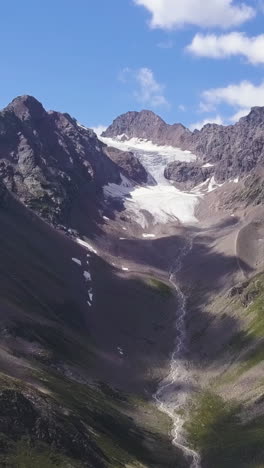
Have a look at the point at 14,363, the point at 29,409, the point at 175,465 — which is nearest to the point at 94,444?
the point at 29,409

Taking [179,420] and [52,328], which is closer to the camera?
[179,420]

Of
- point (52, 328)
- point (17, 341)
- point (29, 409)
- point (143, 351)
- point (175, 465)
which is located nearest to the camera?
point (29, 409)

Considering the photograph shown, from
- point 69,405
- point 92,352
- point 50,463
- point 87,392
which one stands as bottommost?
point 50,463

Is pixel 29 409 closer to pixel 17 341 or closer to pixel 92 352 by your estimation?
pixel 17 341

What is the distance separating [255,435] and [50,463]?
180ft

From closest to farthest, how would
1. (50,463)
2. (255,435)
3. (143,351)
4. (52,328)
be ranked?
(50,463) → (255,435) → (52,328) → (143,351)

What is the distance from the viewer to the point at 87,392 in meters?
137

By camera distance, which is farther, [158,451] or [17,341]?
[17,341]

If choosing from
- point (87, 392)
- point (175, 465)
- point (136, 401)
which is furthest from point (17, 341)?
point (175, 465)

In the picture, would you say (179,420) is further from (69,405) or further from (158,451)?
(69,405)

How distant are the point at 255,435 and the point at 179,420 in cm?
2803

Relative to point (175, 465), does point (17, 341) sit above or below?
above

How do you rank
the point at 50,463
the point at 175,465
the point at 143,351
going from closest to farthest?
the point at 50,463, the point at 175,465, the point at 143,351

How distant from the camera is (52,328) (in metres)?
177
